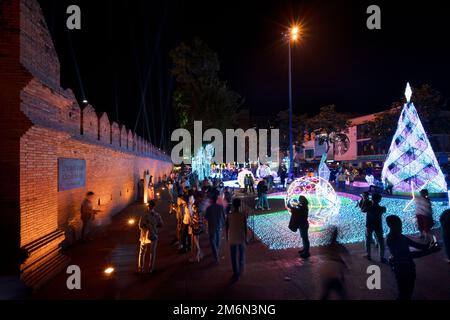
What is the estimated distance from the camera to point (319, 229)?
10344 mm

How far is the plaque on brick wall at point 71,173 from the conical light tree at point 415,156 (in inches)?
565

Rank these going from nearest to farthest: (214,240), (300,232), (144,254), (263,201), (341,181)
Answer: (144,254)
(214,240)
(300,232)
(263,201)
(341,181)

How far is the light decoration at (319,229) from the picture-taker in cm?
891

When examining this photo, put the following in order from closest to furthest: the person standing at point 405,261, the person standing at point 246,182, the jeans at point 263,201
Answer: the person standing at point 405,261, the jeans at point 263,201, the person standing at point 246,182

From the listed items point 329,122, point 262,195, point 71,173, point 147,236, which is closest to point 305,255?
point 147,236

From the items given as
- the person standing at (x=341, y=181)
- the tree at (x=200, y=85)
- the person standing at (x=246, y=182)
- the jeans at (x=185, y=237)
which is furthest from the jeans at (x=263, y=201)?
the tree at (x=200, y=85)

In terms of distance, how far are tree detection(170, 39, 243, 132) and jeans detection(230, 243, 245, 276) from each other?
20.8m

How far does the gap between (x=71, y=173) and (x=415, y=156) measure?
15.2 m

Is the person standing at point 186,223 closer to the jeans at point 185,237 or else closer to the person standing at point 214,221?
the jeans at point 185,237

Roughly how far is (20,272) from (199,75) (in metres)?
23.2

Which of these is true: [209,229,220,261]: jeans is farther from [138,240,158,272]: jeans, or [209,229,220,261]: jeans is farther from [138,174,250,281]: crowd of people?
[138,240,158,272]: jeans

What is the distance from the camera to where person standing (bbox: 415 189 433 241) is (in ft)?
26.0

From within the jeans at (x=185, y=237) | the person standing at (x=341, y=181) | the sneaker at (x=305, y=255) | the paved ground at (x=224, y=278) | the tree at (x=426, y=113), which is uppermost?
the tree at (x=426, y=113)

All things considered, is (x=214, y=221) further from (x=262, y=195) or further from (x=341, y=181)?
(x=341, y=181)
